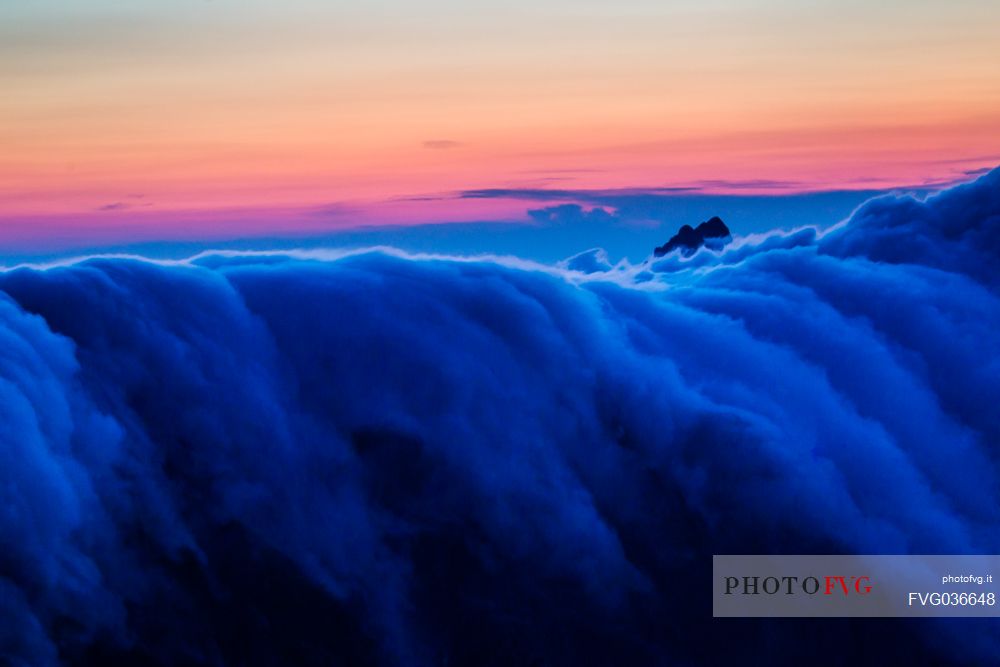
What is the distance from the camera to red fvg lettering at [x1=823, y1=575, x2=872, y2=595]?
13.2 m

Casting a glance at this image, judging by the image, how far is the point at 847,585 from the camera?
43.7 feet

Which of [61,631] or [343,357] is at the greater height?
[343,357]

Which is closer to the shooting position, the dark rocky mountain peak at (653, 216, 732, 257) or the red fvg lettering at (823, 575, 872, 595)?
the red fvg lettering at (823, 575, 872, 595)

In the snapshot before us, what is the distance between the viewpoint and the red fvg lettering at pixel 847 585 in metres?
13.2

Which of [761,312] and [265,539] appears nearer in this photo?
[265,539]

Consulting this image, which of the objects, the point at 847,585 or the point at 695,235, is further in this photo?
the point at 695,235

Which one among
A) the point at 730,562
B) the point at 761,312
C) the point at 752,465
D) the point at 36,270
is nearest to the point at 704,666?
the point at 730,562

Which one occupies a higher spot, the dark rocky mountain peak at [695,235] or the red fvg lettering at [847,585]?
the dark rocky mountain peak at [695,235]

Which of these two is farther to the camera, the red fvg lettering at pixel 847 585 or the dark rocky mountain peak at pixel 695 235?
the dark rocky mountain peak at pixel 695 235

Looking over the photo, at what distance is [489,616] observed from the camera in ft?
39.4

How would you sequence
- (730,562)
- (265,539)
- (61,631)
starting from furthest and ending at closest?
(730,562) → (265,539) → (61,631)

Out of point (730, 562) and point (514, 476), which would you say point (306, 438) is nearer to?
point (514, 476)

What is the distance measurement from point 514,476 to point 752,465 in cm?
290

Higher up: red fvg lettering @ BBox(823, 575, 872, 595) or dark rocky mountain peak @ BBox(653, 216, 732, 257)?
dark rocky mountain peak @ BBox(653, 216, 732, 257)
